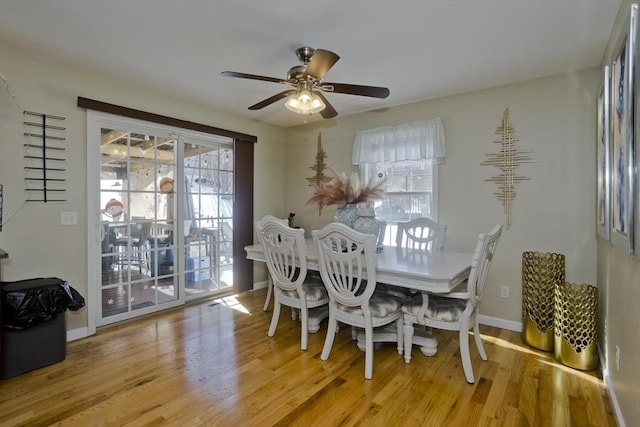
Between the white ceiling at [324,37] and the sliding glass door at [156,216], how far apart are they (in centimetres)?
73

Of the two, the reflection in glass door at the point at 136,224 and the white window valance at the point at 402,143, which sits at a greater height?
the white window valance at the point at 402,143

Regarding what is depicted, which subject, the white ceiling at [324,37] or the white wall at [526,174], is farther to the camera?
the white wall at [526,174]

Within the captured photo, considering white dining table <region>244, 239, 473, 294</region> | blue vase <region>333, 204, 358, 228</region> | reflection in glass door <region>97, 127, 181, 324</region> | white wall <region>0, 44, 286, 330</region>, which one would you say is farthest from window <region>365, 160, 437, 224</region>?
white wall <region>0, 44, 286, 330</region>

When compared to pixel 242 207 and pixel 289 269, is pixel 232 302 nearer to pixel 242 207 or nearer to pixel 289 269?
pixel 242 207

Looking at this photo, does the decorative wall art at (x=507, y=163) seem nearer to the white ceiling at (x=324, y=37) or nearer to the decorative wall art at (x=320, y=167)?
the white ceiling at (x=324, y=37)

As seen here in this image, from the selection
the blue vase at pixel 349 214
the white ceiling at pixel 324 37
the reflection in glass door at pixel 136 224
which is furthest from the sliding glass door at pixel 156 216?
the blue vase at pixel 349 214

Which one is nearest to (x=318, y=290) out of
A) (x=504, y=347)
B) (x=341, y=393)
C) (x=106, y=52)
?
(x=341, y=393)

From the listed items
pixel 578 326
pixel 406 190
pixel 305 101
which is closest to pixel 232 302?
pixel 406 190

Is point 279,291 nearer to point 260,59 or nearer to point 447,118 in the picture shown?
point 260,59

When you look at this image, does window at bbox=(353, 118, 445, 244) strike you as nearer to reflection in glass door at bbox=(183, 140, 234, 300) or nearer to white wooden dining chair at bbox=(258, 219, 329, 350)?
white wooden dining chair at bbox=(258, 219, 329, 350)

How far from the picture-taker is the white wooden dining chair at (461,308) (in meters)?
2.10

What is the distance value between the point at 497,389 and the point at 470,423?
1.47 ft

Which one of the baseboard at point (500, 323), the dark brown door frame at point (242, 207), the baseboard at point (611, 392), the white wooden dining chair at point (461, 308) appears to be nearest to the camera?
the baseboard at point (611, 392)

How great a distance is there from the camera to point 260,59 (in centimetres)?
263
